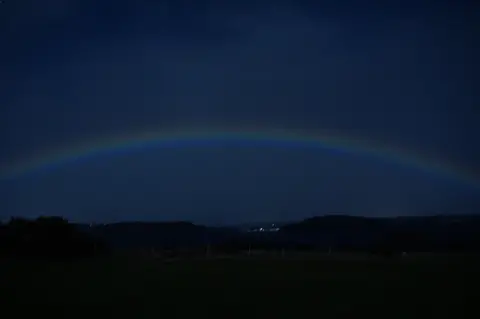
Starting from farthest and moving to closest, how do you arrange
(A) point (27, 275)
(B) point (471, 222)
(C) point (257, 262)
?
(B) point (471, 222)
(C) point (257, 262)
(A) point (27, 275)

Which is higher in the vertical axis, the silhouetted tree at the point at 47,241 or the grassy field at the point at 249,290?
the silhouetted tree at the point at 47,241

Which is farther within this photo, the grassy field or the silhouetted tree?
the silhouetted tree

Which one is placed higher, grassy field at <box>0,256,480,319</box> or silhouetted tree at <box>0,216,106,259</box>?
silhouetted tree at <box>0,216,106,259</box>

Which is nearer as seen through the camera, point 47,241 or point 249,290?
point 249,290

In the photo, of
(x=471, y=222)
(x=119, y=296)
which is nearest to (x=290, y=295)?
(x=119, y=296)

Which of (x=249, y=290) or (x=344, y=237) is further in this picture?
(x=344, y=237)

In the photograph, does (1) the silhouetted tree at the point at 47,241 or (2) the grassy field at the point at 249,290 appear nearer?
(2) the grassy field at the point at 249,290

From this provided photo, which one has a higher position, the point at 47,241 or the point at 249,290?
the point at 47,241

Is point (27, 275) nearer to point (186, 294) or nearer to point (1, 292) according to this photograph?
point (1, 292)
